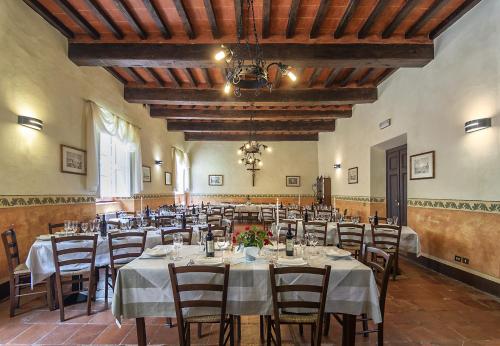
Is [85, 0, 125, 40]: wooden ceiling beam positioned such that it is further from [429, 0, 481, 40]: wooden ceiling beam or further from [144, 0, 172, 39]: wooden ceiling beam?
[429, 0, 481, 40]: wooden ceiling beam

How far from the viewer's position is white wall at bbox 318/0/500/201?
13.2 ft

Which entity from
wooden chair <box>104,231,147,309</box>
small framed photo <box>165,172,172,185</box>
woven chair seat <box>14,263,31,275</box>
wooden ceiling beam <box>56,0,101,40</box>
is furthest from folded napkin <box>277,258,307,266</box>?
small framed photo <box>165,172,172,185</box>

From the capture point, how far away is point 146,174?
872cm

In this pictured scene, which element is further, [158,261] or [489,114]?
[489,114]

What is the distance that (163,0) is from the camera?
Result: 4223mm

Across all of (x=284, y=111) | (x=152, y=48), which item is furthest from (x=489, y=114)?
(x=284, y=111)

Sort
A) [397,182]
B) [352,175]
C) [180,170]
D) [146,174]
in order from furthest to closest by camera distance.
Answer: [180,170], [352,175], [146,174], [397,182]

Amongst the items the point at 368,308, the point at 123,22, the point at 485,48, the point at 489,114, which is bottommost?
the point at 368,308

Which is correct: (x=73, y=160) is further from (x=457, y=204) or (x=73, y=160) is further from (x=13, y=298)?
(x=457, y=204)

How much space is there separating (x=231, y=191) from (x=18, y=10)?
416 inches

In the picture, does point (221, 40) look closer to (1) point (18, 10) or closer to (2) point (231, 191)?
(1) point (18, 10)

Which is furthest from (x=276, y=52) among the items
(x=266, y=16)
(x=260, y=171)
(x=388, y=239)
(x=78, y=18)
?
(x=260, y=171)

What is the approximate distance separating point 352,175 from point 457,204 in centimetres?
466

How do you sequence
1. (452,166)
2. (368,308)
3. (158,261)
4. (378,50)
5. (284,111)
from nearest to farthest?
(368,308), (158,261), (452,166), (378,50), (284,111)
